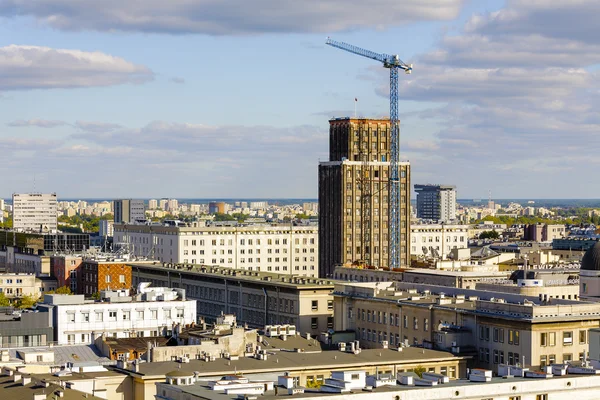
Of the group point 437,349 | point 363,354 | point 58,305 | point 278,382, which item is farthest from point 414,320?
point 278,382

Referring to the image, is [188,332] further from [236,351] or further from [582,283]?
[582,283]

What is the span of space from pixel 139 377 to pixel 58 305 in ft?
140

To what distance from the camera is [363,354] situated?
110m

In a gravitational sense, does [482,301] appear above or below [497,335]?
above

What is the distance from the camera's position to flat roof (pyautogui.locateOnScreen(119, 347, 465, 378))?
9812 cm

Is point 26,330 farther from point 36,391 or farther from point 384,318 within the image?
point 36,391

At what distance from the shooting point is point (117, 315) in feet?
455

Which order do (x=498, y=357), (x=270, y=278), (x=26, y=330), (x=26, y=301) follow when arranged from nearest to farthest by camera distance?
(x=498, y=357) < (x=26, y=330) < (x=270, y=278) < (x=26, y=301)

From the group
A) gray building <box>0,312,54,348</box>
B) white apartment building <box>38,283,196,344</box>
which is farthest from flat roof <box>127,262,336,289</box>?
gray building <box>0,312,54,348</box>

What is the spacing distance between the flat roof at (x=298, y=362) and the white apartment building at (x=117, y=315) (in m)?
26.3

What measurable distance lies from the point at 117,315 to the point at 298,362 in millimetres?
38128

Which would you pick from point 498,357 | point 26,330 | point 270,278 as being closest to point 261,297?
point 270,278

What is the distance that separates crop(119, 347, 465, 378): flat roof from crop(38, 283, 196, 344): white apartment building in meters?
26.3

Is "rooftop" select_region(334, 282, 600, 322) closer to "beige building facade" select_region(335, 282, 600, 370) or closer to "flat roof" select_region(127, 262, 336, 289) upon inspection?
"beige building facade" select_region(335, 282, 600, 370)
